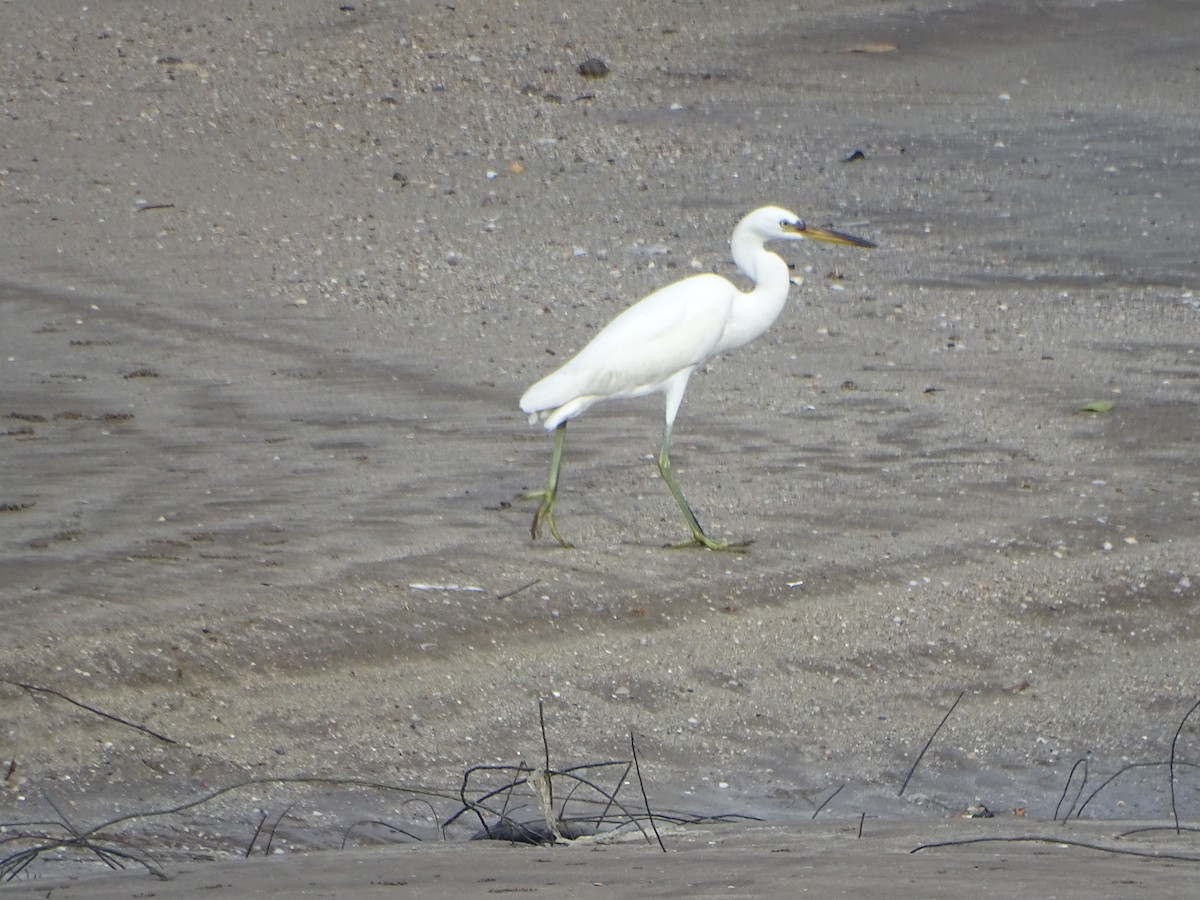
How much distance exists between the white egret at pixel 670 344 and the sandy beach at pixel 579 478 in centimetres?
34

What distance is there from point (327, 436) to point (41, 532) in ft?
5.14

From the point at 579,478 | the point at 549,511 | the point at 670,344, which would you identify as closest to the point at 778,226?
the point at 670,344

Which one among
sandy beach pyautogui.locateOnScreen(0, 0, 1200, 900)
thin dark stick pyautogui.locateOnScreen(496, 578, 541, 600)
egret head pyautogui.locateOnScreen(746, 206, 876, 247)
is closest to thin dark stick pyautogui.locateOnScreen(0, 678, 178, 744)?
sandy beach pyautogui.locateOnScreen(0, 0, 1200, 900)

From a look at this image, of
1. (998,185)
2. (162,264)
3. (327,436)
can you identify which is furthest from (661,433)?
(998,185)

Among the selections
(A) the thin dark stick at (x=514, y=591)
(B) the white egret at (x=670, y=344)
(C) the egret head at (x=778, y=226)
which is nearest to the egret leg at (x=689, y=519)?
(B) the white egret at (x=670, y=344)

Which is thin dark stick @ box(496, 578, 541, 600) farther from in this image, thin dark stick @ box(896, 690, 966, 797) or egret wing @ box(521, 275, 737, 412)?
thin dark stick @ box(896, 690, 966, 797)

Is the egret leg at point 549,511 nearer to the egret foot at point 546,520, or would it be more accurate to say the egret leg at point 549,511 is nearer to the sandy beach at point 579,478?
the egret foot at point 546,520

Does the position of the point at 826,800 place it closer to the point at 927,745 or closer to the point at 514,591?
the point at 927,745

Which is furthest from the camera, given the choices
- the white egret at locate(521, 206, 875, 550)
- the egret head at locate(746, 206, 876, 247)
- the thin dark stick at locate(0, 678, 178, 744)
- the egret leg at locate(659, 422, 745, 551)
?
the egret head at locate(746, 206, 876, 247)

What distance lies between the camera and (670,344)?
21.3 feet

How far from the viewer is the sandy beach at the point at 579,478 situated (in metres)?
4.45

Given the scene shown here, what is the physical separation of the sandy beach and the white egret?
13.3 inches

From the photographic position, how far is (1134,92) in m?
13.6

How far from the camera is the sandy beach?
14.6 ft
